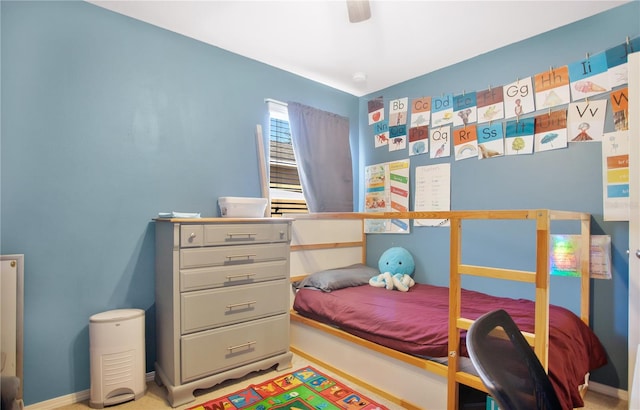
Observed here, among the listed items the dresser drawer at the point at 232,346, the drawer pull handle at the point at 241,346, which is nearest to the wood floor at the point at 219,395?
the dresser drawer at the point at 232,346

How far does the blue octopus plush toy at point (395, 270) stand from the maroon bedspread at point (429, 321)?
95 mm

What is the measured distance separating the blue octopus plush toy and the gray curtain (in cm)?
61

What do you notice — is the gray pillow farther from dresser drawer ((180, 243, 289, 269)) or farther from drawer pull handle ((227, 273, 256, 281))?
drawer pull handle ((227, 273, 256, 281))

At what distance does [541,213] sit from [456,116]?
1607 millimetres

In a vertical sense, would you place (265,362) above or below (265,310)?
below

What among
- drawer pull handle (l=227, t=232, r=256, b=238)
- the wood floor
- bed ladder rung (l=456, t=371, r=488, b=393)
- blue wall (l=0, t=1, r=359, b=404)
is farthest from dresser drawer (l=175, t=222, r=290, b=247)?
bed ladder rung (l=456, t=371, r=488, b=393)

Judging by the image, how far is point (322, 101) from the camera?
10.6ft

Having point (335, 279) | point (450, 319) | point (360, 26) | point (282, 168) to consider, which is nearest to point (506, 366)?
point (450, 319)

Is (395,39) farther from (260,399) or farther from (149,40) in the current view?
(260,399)

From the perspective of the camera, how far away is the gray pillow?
2582mm

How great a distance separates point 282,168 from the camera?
3010mm

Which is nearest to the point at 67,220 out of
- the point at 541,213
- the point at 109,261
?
the point at 109,261

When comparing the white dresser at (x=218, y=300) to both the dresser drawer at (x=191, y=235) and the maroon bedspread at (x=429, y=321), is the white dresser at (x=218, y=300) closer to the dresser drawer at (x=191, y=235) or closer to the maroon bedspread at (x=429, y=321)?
the dresser drawer at (x=191, y=235)

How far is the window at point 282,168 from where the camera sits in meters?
2.93
